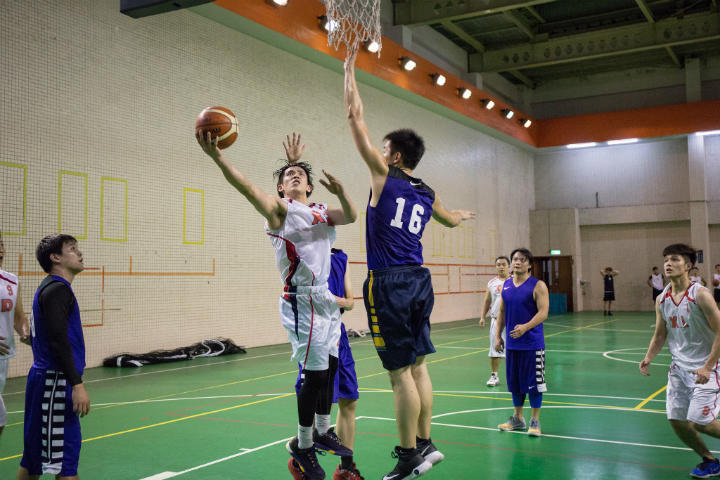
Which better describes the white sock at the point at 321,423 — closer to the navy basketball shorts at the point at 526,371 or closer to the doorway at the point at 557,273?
the navy basketball shorts at the point at 526,371

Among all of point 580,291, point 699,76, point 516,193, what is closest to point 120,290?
point 516,193

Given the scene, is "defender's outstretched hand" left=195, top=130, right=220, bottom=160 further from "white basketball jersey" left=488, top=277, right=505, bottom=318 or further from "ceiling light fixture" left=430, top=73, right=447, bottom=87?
"ceiling light fixture" left=430, top=73, right=447, bottom=87

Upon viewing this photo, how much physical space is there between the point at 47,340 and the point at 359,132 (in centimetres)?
213

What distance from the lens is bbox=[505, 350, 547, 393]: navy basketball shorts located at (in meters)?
5.94

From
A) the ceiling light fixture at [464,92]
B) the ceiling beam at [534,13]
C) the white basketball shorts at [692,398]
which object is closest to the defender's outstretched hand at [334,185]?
the white basketball shorts at [692,398]

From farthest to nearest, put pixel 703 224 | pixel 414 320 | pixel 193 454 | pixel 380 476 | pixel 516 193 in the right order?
pixel 516 193, pixel 703 224, pixel 193 454, pixel 380 476, pixel 414 320

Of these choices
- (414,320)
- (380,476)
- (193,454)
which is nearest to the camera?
(414,320)

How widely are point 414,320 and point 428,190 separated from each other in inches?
35.5

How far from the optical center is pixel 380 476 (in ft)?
15.3

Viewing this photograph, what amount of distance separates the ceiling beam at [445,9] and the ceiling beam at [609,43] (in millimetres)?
3832

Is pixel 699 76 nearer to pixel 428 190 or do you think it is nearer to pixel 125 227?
pixel 125 227

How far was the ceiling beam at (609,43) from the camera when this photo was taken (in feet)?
63.6

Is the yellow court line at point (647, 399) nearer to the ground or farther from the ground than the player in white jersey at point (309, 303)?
nearer to the ground

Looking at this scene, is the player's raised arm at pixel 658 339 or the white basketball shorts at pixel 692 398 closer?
the white basketball shorts at pixel 692 398
